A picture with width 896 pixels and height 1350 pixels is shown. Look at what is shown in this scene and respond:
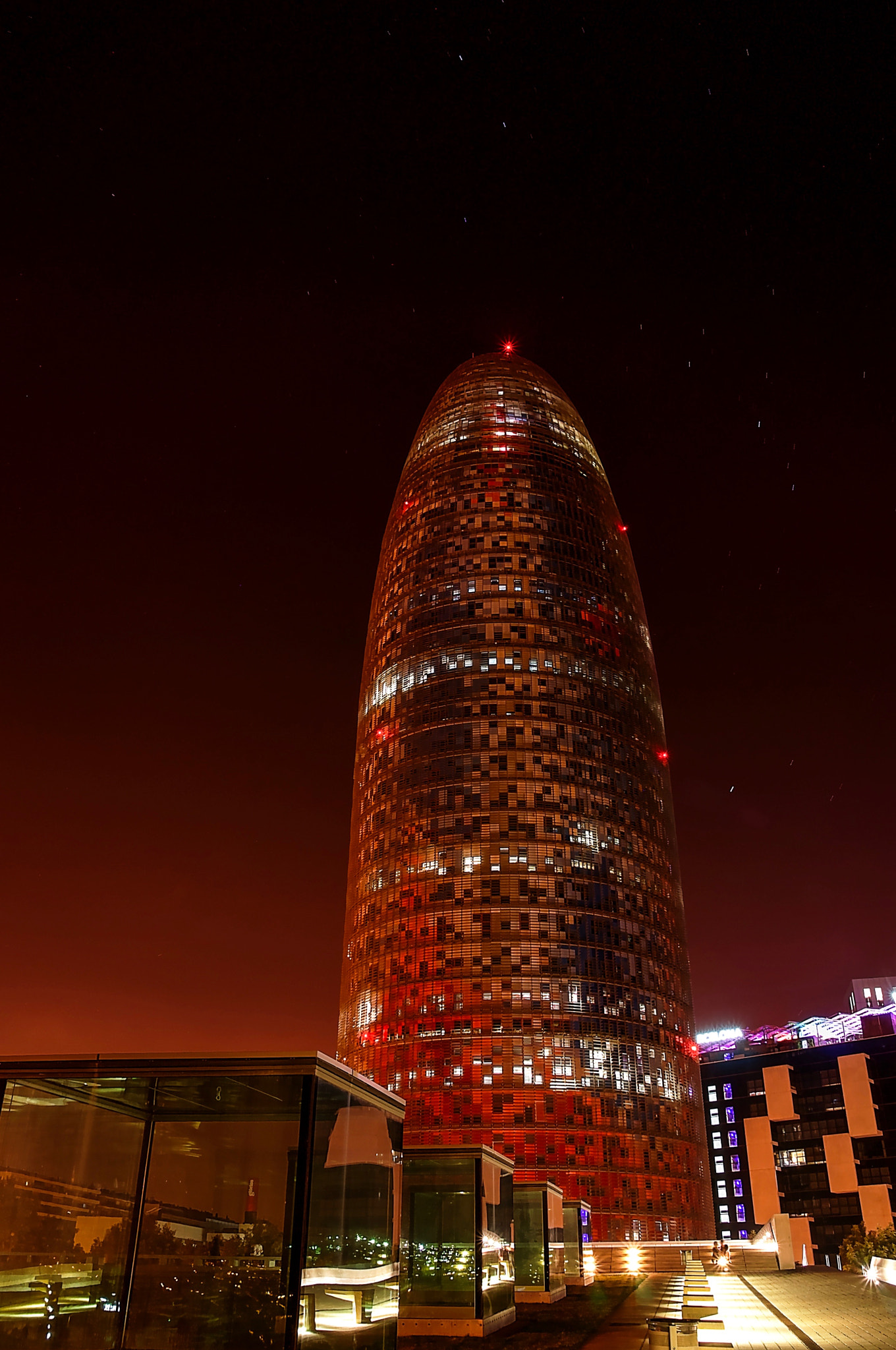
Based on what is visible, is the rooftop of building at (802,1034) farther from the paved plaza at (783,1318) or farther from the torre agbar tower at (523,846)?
the paved plaza at (783,1318)

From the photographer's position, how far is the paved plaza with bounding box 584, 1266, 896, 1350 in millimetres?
26047

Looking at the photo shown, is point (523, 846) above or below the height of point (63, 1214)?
above

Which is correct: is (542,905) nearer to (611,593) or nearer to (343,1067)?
(611,593)

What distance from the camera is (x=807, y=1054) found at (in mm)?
162500

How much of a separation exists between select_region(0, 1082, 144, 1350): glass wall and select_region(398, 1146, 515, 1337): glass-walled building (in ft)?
42.9

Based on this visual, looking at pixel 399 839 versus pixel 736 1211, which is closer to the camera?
pixel 399 839

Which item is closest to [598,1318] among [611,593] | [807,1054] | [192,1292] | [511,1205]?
[511,1205]

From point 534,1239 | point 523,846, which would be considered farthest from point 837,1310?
point 523,846

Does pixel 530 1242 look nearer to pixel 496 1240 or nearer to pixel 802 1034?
pixel 496 1240

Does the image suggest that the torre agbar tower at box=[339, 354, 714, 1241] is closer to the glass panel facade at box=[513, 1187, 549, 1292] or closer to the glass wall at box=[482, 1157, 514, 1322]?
the glass panel facade at box=[513, 1187, 549, 1292]

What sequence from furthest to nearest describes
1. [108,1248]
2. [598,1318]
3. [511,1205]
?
[511,1205]
[598,1318]
[108,1248]

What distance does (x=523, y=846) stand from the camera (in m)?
135

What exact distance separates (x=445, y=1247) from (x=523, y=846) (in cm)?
10522

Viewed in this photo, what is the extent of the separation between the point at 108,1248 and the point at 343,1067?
5044 millimetres
